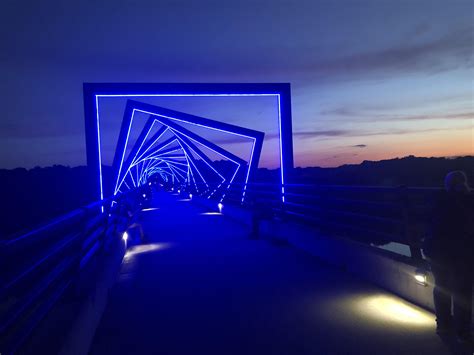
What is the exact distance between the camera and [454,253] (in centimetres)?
416

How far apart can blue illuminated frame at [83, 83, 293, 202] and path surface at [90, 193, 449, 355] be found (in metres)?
4.63

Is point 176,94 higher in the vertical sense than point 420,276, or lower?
higher

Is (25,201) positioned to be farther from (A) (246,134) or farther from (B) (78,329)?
(B) (78,329)

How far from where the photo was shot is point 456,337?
4168 millimetres

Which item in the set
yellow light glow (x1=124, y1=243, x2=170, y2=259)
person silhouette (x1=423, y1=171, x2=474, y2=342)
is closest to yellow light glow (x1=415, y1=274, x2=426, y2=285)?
person silhouette (x1=423, y1=171, x2=474, y2=342)

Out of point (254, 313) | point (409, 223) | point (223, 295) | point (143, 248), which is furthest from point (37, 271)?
point (143, 248)

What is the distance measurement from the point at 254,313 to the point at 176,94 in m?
9.24

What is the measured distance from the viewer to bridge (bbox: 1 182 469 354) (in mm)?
3838

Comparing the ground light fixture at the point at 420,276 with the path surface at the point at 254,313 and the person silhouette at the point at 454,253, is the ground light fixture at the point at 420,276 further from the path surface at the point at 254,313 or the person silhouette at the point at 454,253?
the person silhouette at the point at 454,253

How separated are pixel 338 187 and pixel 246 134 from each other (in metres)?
13.3

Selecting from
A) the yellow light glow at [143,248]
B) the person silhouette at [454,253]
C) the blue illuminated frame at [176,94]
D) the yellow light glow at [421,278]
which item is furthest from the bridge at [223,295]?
the blue illuminated frame at [176,94]

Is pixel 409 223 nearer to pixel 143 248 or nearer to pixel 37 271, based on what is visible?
pixel 37 271

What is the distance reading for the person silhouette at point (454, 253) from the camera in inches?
160

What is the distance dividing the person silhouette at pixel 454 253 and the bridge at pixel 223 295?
0.23m
